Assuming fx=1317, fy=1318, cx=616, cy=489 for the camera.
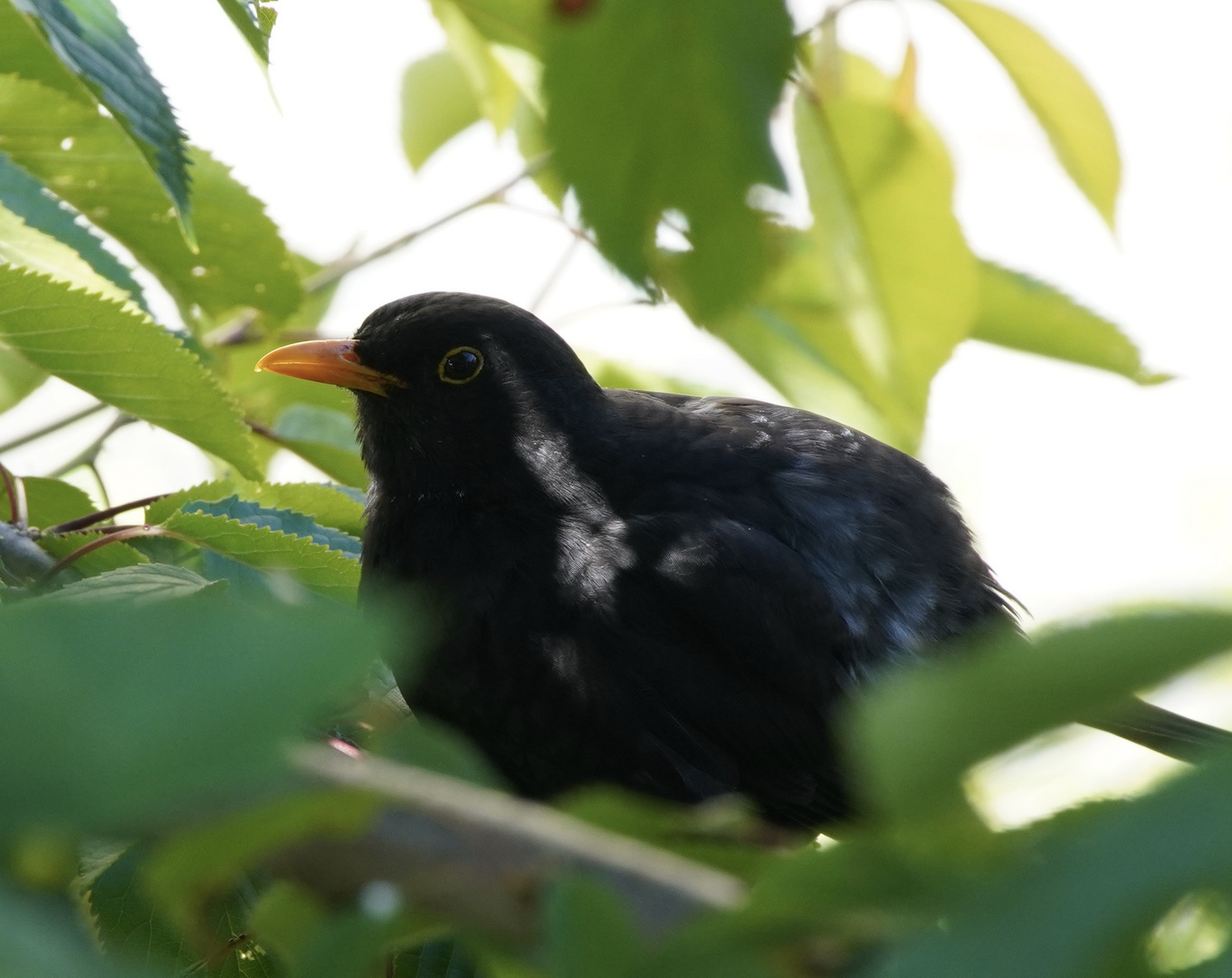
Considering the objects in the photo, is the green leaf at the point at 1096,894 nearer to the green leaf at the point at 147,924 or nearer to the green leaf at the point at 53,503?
the green leaf at the point at 147,924

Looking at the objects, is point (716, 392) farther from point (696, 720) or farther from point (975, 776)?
point (975, 776)

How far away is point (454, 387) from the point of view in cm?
274

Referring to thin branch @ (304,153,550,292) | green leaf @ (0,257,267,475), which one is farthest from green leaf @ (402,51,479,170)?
green leaf @ (0,257,267,475)

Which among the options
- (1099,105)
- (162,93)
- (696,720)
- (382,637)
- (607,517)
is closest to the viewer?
(382,637)

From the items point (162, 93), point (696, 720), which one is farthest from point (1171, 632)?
point (696, 720)

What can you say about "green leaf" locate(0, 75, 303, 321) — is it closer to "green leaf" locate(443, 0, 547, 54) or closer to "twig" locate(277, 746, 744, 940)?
"green leaf" locate(443, 0, 547, 54)

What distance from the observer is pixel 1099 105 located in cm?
156

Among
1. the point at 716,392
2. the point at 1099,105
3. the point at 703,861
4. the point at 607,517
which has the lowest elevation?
the point at 607,517

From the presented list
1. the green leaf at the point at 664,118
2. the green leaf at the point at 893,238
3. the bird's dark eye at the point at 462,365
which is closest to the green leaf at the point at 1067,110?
the green leaf at the point at 893,238

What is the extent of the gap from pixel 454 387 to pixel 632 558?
586mm

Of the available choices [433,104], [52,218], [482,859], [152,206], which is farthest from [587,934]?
[433,104]

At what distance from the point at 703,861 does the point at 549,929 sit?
0.45ft

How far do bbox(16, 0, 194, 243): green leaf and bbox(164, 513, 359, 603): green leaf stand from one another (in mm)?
499

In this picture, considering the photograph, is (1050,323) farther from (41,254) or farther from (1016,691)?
(1016,691)
